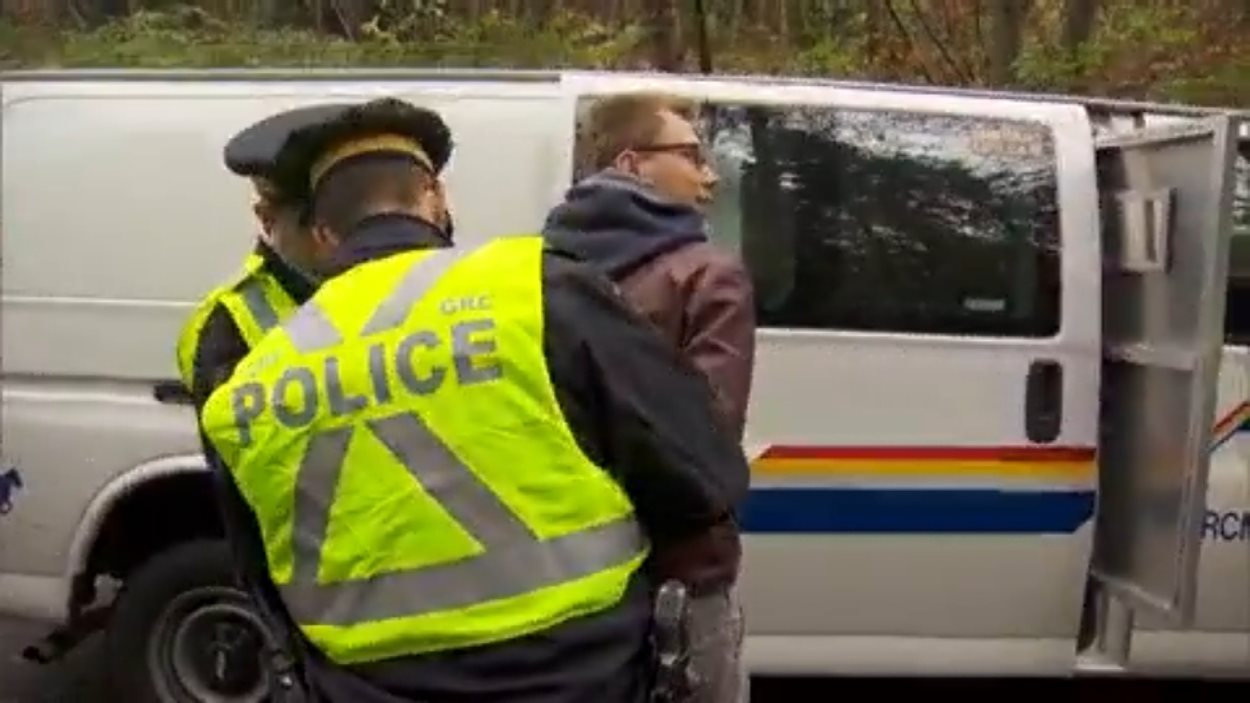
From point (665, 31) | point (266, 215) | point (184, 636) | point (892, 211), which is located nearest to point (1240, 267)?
point (892, 211)

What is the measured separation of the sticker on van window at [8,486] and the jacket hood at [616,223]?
8.04 feet

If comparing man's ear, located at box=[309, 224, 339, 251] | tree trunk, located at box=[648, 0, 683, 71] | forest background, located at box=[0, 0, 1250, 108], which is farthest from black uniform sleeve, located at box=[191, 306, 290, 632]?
tree trunk, located at box=[648, 0, 683, 71]

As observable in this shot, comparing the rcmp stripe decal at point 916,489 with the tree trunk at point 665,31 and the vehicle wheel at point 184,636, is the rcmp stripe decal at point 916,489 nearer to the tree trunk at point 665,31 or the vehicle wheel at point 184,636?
the vehicle wheel at point 184,636

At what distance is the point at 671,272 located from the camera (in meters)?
3.42

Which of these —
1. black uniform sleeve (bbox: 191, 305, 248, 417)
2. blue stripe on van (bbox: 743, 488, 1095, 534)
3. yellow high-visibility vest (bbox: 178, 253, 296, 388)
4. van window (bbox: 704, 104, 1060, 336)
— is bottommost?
blue stripe on van (bbox: 743, 488, 1095, 534)

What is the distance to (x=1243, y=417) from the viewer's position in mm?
5199

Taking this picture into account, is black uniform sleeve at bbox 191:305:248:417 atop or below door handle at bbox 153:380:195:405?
atop

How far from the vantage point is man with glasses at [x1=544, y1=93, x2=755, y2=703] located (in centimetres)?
336

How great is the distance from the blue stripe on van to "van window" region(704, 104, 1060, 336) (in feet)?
1.38

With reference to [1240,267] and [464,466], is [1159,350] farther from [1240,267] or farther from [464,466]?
[464,466]

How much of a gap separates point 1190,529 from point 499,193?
1.82m

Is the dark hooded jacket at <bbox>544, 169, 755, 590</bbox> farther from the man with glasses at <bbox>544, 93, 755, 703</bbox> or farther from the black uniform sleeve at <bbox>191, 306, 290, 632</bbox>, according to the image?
the black uniform sleeve at <bbox>191, 306, 290, 632</bbox>

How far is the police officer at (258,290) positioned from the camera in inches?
98.0

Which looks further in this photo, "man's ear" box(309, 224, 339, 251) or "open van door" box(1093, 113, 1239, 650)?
"open van door" box(1093, 113, 1239, 650)
